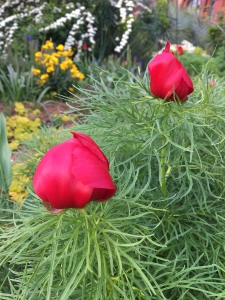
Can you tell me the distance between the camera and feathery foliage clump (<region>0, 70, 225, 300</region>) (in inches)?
25.4

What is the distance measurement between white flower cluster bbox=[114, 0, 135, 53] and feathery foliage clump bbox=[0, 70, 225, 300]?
4.79m

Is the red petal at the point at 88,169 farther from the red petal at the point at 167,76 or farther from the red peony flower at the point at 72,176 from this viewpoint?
the red petal at the point at 167,76

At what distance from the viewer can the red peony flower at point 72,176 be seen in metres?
0.55

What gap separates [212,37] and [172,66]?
20.4 ft

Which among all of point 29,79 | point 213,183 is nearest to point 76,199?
point 213,183

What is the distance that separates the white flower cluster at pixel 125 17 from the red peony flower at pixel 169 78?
4.86 m

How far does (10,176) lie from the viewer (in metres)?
1.31

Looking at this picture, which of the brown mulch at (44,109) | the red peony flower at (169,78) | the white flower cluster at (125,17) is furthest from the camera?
the white flower cluster at (125,17)

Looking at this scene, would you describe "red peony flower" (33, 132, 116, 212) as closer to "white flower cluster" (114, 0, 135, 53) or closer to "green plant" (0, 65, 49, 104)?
"green plant" (0, 65, 49, 104)

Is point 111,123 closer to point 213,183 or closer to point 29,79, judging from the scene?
point 213,183

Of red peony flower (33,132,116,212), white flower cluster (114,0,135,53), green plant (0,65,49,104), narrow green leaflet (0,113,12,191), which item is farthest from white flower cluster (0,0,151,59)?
red peony flower (33,132,116,212)

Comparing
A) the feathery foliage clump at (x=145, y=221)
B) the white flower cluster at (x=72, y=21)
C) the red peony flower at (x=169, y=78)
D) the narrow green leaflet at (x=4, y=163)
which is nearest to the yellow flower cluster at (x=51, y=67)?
the white flower cluster at (x=72, y=21)

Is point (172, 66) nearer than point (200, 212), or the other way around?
point (172, 66)

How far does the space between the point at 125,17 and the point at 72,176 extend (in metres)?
5.84
